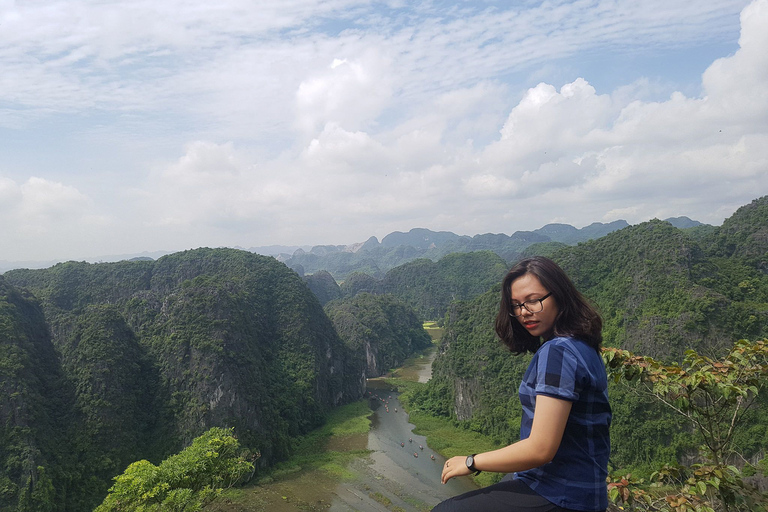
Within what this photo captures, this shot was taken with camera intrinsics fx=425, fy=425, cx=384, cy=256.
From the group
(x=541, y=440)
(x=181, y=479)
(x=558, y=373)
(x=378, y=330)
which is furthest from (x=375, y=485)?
(x=378, y=330)

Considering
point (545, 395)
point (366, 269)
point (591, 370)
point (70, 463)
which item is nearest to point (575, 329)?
point (591, 370)

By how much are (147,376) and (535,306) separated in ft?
116

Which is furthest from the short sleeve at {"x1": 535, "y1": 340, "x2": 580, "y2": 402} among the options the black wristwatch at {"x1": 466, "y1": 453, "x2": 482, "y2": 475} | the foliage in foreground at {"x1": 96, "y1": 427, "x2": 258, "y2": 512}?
the foliage in foreground at {"x1": 96, "y1": 427, "x2": 258, "y2": 512}

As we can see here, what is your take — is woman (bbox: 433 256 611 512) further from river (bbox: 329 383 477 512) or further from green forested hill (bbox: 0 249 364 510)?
green forested hill (bbox: 0 249 364 510)

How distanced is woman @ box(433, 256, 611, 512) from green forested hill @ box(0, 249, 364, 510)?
27109mm

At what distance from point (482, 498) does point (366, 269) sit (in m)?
177

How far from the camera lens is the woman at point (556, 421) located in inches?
71.6

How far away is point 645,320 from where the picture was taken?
88.8ft

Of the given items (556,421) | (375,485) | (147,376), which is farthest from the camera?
(147,376)

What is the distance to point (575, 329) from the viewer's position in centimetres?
214

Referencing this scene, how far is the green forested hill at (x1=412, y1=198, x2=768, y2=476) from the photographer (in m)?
22.6

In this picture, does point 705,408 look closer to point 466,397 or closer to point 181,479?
point 181,479

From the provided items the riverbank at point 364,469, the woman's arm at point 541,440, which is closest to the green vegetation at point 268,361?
the riverbank at point 364,469

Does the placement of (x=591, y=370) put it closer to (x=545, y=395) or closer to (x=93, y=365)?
(x=545, y=395)
